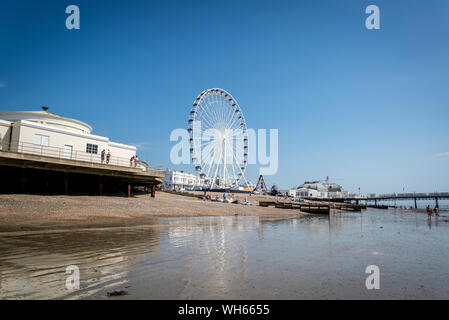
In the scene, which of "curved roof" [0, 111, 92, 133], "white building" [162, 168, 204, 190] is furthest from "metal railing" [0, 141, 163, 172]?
"white building" [162, 168, 204, 190]

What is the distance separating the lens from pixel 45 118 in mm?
28875

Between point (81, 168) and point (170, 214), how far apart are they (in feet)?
30.0

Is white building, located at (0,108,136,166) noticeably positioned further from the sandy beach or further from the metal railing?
the sandy beach

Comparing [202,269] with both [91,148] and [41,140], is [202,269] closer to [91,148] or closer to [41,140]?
[41,140]

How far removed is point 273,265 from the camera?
8.48 metres

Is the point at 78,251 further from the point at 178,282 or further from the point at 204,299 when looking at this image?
the point at 204,299

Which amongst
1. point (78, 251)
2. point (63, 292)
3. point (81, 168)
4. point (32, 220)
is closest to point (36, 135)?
point (81, 168)

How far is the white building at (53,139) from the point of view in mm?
24062

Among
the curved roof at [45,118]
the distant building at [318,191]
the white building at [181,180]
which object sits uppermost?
the curved roof at [45,118]

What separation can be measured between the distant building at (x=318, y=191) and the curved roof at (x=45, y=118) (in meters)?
148

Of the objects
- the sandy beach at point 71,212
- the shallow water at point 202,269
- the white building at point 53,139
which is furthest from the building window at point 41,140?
A: the shallow water at point 202,269

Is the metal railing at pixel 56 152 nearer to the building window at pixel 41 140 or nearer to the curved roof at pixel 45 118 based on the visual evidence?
the building window at pixel 41 140

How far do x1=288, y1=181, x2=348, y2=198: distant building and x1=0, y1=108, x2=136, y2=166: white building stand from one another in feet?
481

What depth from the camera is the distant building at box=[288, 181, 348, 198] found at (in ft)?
551
